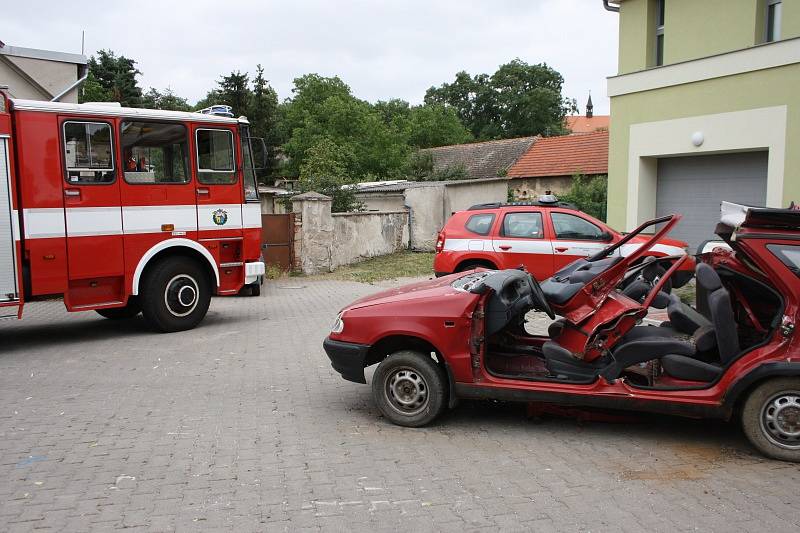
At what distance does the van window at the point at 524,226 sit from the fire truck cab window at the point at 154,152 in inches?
216

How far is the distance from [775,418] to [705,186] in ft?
38.1

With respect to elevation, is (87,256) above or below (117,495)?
above

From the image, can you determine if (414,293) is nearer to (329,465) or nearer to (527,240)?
(329,465)

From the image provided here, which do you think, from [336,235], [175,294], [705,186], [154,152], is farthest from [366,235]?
[154,152]

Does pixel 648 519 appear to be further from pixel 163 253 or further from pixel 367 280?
pixel 367 280

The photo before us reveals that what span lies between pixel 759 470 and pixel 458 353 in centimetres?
226

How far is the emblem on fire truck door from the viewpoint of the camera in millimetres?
10305

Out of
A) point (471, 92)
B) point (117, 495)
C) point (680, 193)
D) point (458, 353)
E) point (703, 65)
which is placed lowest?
point (117, 495)

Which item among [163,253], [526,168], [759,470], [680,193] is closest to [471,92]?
[526,168]

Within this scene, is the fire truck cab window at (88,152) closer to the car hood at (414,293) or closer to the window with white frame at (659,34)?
the car hood at (414,293)

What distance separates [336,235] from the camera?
18.3 metres

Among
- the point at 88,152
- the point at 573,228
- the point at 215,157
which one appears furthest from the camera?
the point at 573,228

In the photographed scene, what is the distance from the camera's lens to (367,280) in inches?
649

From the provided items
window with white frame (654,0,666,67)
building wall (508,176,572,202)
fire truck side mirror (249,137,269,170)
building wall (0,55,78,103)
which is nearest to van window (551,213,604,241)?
fire truck side mirror (249,137,269,170)
